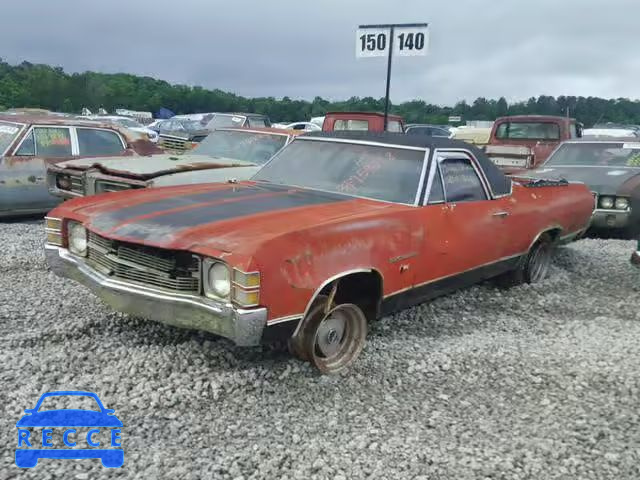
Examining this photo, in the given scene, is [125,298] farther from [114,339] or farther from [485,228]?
[485,228]

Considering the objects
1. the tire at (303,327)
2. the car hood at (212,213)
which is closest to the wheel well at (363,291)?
the tire at (303,327)

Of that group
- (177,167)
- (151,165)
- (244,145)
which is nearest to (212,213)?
(177,167)

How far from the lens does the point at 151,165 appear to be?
674 cm

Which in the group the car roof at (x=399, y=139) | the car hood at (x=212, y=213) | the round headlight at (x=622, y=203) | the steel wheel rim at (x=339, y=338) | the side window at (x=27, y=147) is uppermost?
the car roof at (x=399, y=139)

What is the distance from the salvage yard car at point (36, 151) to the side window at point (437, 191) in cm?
544

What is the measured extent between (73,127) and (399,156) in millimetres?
5585

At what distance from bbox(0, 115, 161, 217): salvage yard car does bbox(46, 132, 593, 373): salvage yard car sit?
4080 mm

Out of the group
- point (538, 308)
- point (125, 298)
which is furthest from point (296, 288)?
point (538, 308)

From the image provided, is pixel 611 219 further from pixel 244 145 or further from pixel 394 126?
pixel 394 126

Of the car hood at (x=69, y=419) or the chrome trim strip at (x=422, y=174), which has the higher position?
the chrome trim strip at (x=422, y=174)

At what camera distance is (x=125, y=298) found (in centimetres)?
359

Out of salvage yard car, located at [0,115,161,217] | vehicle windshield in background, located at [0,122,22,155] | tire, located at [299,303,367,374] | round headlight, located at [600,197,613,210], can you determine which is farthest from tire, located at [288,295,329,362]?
vehicle windshield in background, located at [0,122,22,155]

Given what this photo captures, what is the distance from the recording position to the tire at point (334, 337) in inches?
140

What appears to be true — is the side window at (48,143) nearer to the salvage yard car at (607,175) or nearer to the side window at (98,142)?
the side window at (98,142)
